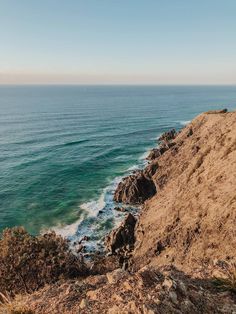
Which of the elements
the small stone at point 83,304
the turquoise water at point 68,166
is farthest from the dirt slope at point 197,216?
the small stone at point 83,304

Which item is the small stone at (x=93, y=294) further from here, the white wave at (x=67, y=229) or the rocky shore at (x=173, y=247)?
the white wave at (x=67, y=229)

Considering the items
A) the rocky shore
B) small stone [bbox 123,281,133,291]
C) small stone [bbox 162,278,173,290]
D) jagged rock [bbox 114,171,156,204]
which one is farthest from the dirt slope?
small stone [bbox 162,278,173,290]

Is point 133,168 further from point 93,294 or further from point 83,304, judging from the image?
point 83,304

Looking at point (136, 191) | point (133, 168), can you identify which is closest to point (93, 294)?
point (136, 191)

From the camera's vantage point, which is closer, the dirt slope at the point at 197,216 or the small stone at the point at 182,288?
the small stone at the point at 182,288

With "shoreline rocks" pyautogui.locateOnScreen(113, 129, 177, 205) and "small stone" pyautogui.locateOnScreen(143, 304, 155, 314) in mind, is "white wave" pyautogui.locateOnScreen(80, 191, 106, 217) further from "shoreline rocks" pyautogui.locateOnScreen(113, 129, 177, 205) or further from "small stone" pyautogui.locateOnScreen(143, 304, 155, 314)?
"small stone" pyautogui.locateOnScreen(143, 304, 155, 314)

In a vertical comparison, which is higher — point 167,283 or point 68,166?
point 167,283
